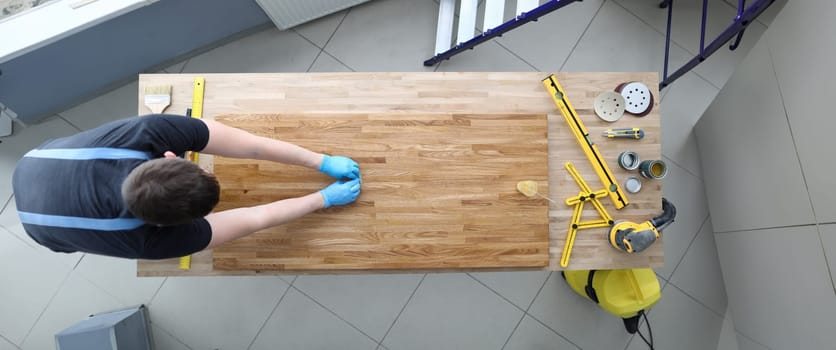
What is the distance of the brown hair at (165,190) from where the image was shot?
43.9 inches

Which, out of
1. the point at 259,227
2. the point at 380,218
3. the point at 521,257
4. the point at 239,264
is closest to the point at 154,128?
the point at 259,227

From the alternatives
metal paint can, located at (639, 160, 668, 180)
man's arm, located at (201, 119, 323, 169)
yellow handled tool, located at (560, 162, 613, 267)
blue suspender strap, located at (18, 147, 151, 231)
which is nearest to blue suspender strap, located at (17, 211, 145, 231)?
blue suspender strap, located at (18, 147, 151, 231)

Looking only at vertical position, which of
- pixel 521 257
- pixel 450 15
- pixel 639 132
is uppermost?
pixel 450 15

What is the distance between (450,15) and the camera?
2559 millimetres

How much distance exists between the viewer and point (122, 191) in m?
1.16

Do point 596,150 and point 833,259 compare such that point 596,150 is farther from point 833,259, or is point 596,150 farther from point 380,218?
point 833,259

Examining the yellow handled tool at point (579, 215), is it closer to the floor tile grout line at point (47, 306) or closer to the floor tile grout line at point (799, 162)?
the floor tile grout line at point (799, 162)

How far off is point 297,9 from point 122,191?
1.59m

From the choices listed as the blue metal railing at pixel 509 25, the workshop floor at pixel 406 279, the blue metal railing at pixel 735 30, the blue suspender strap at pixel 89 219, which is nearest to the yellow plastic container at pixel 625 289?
the workshop floor at pixel 406 279

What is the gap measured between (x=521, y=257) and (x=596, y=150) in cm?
50

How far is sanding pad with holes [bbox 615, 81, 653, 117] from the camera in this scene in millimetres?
1786

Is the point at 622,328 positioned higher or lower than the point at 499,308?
lower

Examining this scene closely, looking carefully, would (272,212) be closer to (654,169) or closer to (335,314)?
(335,314)

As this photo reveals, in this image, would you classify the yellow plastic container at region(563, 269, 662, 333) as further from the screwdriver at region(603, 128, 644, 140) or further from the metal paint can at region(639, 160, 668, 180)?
the screwdriver at region(603, 128, 644, 140)
